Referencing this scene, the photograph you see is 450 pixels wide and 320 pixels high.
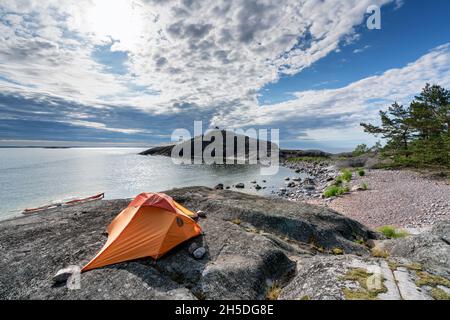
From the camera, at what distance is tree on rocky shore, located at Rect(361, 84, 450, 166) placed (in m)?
28.5

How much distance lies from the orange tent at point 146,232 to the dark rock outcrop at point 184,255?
27cm

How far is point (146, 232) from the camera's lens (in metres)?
7.65

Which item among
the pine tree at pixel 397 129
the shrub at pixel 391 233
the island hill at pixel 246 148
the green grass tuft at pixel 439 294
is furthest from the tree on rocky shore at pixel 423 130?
the island hill at pixel 246 148

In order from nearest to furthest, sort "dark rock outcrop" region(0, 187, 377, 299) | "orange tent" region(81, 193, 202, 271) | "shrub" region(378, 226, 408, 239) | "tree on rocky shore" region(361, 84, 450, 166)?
"dark rock outcrop" region(0, 187, 377, 299), "orange tent" region(81, 193, 202, 271), "shrub" region(378, 226, 408, 239), "tree on rocky shore" region(361, 84, 450, 166)

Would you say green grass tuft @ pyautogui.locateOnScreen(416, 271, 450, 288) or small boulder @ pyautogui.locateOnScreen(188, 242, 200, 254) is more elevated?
green grass tuft @ pyautogui.locateOnScreen(416, 271, 450, 288)

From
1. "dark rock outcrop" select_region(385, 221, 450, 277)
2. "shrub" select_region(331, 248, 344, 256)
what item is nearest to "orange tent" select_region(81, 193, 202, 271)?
"shrub" select_region(331, 248, 344, 256)

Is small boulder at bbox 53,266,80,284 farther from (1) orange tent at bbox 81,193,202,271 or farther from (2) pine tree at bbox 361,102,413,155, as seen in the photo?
(2) pine tree at bbox 361,102,413,155

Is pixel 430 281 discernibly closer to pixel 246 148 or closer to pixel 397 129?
pixel 397 129

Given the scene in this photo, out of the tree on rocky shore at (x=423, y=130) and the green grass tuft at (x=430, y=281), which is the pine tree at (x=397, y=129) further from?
the green grass tuft at (x=430, y=281)

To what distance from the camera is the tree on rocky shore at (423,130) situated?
93.5 ft

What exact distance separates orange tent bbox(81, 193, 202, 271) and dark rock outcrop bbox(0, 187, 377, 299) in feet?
0.87
